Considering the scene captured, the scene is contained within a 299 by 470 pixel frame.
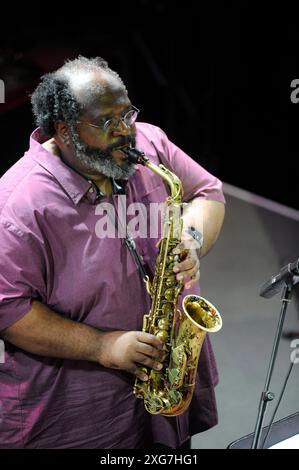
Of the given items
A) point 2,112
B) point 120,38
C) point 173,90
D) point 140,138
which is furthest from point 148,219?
point 120,38

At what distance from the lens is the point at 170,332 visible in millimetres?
2633

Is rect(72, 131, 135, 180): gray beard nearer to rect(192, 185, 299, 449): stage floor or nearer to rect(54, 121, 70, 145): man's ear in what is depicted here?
rect(54, 121, 70, 145): man's ear

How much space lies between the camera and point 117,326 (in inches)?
100

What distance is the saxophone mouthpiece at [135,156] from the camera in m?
2.48

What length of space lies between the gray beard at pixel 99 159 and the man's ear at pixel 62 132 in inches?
1.7

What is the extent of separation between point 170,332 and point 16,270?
0.59m

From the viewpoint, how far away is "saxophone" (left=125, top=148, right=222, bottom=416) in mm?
2590

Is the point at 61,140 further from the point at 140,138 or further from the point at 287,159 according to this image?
the point at 287,159

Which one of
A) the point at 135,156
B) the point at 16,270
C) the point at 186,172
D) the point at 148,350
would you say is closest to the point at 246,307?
the point at 186,172

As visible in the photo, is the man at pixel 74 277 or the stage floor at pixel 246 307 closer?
the man at pixel 74 277

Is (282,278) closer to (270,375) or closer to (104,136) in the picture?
(270,375)

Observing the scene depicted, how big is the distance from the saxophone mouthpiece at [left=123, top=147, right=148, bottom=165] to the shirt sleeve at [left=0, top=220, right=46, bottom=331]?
406 mm

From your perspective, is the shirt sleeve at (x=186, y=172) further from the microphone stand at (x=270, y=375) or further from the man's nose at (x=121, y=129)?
the microphone stand at (x=270, y=375)

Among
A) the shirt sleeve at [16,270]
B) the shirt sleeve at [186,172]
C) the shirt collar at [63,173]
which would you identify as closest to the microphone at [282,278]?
the shirt sleeve at [186,172]
